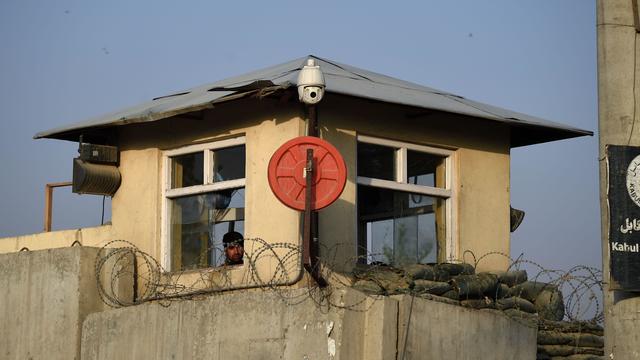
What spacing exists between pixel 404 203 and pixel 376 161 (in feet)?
2.22

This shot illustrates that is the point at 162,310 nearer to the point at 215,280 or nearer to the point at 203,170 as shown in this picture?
the point at 215,280

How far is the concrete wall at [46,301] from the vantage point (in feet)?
51.9

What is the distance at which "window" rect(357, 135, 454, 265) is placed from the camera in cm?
1568

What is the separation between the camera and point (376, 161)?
51.6 feet

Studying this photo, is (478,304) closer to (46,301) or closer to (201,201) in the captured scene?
(201,201)

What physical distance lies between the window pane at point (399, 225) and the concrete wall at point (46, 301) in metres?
3.39

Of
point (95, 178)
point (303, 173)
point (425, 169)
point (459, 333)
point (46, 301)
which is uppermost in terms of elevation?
point (425, 169)

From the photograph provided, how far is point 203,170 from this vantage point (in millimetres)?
15938

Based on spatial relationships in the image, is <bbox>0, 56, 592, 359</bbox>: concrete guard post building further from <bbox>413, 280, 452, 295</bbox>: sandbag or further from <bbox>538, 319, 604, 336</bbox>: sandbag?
<bbox>538, 319, 604, 336</bbox>: sandbag

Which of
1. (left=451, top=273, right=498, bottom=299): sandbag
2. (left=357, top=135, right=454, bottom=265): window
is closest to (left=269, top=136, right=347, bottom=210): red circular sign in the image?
(left=357, top=135, right=454, bottom=265): window

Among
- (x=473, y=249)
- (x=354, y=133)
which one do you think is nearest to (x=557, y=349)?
(x=473, y=249)

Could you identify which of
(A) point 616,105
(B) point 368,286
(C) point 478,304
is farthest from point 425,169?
(A) point 616,105

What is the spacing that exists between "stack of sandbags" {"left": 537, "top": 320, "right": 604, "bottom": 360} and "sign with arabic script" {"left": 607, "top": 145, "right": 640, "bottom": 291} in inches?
213

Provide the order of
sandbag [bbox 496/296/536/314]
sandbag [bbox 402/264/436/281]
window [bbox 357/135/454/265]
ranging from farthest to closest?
window [bbox 357/135/454/265]
sandbag [bbox 496/296/536/314]
sandbag [bbox 402/264/436/281]
